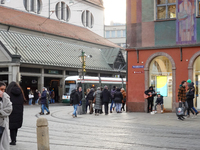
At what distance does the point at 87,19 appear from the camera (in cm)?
6494

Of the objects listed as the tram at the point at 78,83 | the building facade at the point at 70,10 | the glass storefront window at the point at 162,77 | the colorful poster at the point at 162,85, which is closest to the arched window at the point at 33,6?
the building facade at the point at 70,10

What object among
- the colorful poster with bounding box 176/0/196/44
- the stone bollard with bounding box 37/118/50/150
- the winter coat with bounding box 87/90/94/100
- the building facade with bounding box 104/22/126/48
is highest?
the building facade with bounding box 104/22/126/48

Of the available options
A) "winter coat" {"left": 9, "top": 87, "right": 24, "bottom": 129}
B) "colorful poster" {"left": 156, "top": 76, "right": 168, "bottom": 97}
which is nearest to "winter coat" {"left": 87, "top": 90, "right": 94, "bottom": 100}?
"colorful poster" {"left": 156, "top": 76, "right": 168, "bottom": 97}

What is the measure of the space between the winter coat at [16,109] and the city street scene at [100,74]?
25 millimetres

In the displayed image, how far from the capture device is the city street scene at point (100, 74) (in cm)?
1058

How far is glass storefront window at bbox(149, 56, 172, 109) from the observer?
23344 millimetres

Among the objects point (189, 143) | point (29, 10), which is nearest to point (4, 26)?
point (29, 10)

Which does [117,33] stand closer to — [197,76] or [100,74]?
[100,74]

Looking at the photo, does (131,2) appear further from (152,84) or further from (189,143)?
(189,143)

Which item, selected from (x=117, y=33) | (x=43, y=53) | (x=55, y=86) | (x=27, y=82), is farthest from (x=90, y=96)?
(x=117, y=33)

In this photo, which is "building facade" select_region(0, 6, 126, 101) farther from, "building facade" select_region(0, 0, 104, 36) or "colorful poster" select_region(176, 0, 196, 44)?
"colorful poster" select_region(176, 0, 196, 44)

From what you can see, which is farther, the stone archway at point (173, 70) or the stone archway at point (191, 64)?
the stone archway at point (173, 70)

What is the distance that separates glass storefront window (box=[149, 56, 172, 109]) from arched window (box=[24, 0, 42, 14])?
1259 inches

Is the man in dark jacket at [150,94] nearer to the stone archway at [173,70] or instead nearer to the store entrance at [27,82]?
the stone archway at [173,70]
